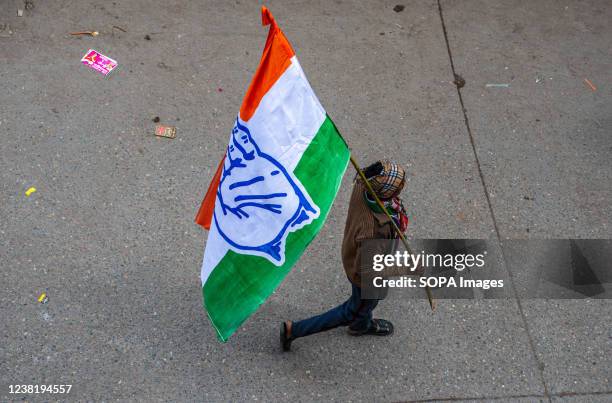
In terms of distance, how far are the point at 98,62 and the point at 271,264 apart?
3206 mm

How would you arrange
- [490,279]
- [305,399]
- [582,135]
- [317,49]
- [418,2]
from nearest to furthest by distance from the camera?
1. [305,399]
2. [490,279]
3. [582,135]
4. [317,49]
5. [418,2]

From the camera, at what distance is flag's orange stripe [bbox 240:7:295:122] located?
8.29 ft

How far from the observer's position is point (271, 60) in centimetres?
256

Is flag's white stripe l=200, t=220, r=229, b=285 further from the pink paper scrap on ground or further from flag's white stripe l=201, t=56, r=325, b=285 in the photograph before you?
the pink paper scrap on ground

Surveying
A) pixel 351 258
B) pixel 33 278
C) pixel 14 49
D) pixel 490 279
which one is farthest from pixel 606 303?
pixel 14 49

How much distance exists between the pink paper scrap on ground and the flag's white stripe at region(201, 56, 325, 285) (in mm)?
2933

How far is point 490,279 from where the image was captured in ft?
13.8

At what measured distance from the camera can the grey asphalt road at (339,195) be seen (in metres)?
3.73

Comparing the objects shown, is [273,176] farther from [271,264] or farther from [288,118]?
[271,264]

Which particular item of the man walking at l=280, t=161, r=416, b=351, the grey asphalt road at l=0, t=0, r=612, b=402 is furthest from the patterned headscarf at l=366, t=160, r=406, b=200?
the grey asphalt road at l=0, t=0, r=612, b=402

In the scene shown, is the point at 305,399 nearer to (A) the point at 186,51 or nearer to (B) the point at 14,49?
(A) the point at 186,51

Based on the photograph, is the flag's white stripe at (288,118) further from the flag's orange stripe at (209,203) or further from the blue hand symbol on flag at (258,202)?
the flag's orange stripe at (209,203)

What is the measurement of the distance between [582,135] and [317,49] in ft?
7.92

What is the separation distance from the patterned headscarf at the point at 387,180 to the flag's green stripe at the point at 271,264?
263mm
